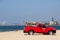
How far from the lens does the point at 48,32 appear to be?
30594 mm

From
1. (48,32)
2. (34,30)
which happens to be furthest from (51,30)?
(34,30)

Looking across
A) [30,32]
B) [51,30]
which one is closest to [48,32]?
[51,30]

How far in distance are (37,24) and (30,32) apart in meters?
1.59

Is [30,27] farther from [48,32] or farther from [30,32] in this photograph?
[48,32]

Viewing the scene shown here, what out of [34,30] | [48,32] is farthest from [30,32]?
[48,32]

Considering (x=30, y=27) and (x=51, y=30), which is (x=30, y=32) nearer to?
(x=30, y=27)

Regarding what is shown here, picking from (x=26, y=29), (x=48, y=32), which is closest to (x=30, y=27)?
(x=26, y=29)

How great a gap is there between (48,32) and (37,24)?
6.44 feet

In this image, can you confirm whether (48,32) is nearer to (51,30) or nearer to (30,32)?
(51,30)

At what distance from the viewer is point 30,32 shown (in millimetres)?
30641

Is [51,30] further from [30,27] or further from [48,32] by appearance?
[30,27]

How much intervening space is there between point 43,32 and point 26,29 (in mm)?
2406

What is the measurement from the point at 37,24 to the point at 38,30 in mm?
1021

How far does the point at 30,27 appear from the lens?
3039 centimetres
